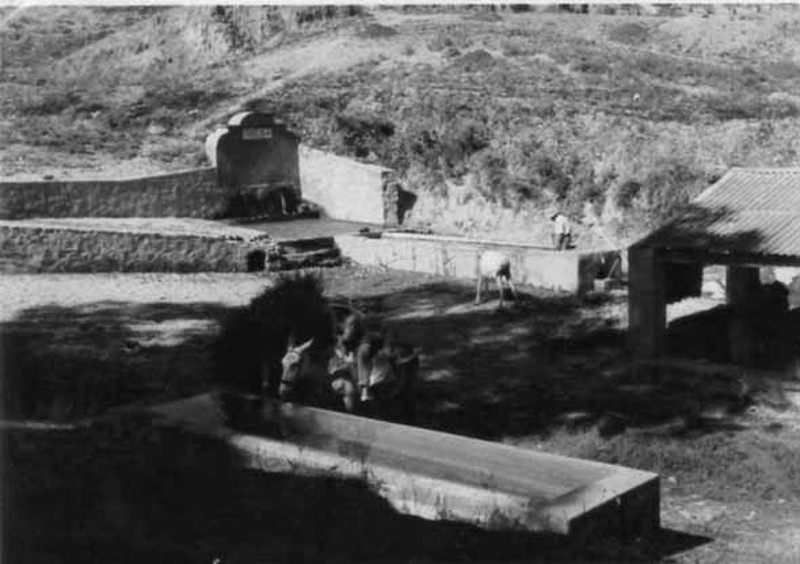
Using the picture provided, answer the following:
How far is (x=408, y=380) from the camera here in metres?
12.3

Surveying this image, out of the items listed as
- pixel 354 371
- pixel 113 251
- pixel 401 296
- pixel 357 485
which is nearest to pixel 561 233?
pixel 401 296

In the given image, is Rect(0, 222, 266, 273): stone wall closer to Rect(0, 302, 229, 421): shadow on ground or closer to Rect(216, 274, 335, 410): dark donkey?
Rect(0, 302, 229, 421): shadow on ground

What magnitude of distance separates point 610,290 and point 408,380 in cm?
763

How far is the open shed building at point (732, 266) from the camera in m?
13.9

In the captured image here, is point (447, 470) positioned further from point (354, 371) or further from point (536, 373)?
point (536, 373)

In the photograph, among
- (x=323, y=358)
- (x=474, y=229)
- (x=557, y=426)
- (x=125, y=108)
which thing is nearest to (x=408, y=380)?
(x=323, y=358)

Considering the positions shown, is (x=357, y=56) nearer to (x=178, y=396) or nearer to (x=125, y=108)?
(x=125, y=108)

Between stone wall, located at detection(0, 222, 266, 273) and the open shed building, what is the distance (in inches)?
338

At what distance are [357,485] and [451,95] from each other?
2248 cm

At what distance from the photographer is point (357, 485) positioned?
28.6ft

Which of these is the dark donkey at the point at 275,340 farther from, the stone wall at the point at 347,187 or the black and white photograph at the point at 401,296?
the stone wall at the point at 347,187

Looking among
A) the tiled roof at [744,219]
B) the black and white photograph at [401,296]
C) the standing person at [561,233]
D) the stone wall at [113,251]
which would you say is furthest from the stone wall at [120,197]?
the tiled roof at [744,219]

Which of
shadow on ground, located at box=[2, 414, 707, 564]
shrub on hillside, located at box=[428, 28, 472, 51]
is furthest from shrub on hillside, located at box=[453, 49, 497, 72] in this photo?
shadow on ground, located at box=[2, 414, 707, 564]

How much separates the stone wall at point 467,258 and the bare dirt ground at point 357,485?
42cm
